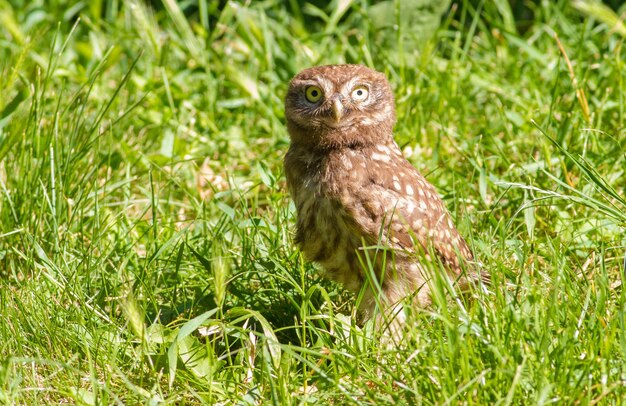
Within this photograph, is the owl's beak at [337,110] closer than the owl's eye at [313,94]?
Yes

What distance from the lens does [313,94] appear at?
3.71m

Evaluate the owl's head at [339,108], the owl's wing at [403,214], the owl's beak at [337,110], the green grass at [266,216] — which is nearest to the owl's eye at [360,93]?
the owl's head at [339,108]

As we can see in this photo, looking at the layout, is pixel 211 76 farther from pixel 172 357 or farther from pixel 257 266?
pixel 172 357

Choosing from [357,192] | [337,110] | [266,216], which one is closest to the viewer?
[357,192]

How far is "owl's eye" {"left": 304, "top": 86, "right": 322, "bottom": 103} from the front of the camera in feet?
12.1

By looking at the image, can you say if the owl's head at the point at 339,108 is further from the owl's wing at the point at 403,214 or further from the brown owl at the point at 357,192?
the owl's wing at the point at 403,214

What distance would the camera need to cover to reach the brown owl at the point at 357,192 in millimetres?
3361

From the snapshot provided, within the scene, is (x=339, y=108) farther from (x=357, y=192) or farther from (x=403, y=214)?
(x=403, y=214)

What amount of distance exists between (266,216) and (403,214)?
799 mm

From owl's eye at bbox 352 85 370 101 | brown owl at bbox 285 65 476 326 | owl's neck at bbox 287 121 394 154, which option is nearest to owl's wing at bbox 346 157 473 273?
brown owl at bbox 285 65 476 326

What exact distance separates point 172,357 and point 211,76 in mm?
2678

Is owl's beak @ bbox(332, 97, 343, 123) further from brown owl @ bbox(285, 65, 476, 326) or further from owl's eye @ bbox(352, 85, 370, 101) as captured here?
owl's eye @ bbox(352, 85, 370, 101)

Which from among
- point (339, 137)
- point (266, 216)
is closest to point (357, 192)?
point (339, 137)

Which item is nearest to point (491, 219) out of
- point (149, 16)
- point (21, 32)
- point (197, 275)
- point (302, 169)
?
point (302, 169)
